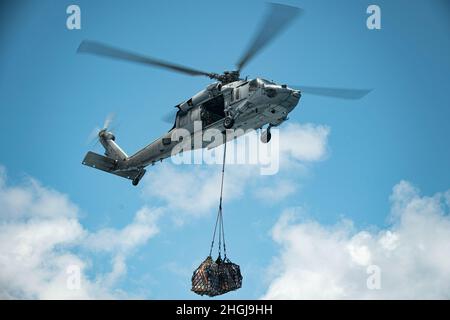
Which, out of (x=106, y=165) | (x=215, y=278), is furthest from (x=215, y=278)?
(x=106, y=165)

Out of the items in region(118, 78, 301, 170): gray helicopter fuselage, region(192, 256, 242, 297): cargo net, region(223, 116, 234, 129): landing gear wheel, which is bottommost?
region(192, 256, 242, 297): cargo net

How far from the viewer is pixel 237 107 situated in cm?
2881

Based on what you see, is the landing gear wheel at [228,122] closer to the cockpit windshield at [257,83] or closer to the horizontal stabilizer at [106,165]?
the cockpit windshield at [257,83]

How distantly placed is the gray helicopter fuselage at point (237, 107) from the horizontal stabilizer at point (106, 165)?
4047 millimetres

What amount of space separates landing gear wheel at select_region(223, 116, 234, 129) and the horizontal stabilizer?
8709 millimetres

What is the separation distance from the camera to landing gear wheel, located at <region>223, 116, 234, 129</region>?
94.7 ft

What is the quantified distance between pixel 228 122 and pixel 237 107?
0.82 metres

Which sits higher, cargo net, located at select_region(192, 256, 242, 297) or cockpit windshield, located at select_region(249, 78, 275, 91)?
cockpit windshield, located at select_region(249, 78, 275, 91)

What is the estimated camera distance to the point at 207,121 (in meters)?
30.2

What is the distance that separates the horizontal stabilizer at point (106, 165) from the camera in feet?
117

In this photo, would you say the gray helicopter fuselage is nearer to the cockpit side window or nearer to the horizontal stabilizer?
the cockpit side window
